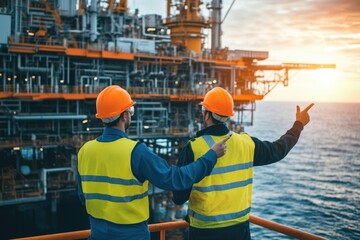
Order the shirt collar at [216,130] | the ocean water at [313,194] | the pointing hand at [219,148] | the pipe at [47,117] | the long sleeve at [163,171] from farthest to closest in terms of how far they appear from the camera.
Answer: the ocean water at [313,194] < the pipe at [47,117] < the shirt collar at [216,130] < the pointing hand at [219,148] < the long sleeve at [163,171]

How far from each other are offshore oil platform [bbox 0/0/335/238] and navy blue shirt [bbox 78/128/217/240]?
63.0 feet

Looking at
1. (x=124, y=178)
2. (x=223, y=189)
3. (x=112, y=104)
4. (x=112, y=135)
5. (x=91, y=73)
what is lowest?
(x=223, y=189)

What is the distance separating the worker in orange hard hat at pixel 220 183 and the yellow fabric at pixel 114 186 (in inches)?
17.8

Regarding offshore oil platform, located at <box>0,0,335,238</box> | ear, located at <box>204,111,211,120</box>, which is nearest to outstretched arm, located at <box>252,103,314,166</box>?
ear, located at <box>204,111,211,120</box>

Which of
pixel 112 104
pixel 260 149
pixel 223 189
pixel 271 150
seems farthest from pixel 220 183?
pixel 112 104

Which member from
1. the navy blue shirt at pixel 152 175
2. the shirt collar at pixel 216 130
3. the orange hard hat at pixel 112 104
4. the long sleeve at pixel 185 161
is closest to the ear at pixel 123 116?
the orange hard hat at pixel 112 104

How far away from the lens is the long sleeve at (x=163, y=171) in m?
3.38

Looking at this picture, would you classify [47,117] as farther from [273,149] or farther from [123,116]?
[273,149]

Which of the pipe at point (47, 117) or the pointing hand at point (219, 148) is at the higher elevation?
the pointing hand at point (219, 148)

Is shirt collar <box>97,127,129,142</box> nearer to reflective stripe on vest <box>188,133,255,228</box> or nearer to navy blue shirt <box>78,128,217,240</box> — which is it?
navy blue shirt <box>78,128,217,240</box>

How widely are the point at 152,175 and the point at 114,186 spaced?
13.7 inches

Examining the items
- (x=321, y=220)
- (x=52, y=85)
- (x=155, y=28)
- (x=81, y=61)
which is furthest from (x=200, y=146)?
(x=155, y=28)

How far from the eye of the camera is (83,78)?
27.0 meters

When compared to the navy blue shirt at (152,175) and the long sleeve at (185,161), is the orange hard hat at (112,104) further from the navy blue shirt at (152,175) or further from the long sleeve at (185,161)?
the long sleeve at (185,161)
